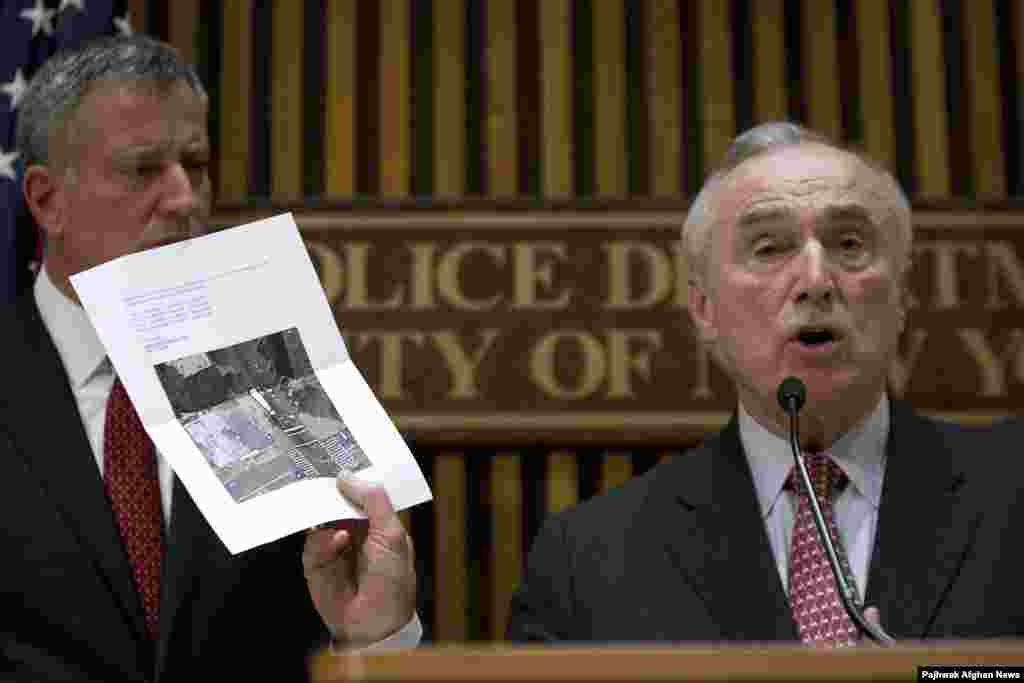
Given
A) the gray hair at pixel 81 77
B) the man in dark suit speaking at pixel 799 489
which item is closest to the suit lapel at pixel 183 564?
the man in dark suit speaking at pixel 799 489

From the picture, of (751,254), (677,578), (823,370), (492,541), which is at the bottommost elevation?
(492,541)

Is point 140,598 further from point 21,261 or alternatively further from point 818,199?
point 818,199

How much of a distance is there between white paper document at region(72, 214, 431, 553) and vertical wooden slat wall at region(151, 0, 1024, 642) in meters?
1.24

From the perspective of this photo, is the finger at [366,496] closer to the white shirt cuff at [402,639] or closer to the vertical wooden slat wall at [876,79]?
the white shirt cuff at [402,639]

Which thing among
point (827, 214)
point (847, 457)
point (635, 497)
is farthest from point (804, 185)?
point (635, 497)

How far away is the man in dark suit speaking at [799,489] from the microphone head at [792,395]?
182 millimetres

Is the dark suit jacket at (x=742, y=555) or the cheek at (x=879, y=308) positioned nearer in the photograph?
the dark suit jacket at (x=742, y=555)

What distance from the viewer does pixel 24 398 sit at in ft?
7.18

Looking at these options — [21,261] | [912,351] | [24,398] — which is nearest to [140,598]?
[24,398]

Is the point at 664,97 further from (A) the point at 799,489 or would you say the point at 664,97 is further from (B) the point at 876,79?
(A) the point at 799,489

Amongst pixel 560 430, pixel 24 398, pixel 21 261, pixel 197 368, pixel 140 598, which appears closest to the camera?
pixel 197 368

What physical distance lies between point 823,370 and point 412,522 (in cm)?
121

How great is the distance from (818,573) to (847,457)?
22cm

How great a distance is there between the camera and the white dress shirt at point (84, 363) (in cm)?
219
